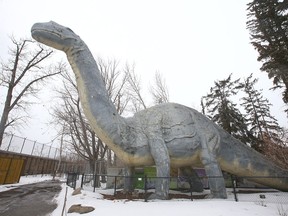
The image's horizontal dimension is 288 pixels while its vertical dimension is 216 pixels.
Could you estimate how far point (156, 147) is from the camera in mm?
7121

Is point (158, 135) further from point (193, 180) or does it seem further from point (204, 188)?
point (204, 188)

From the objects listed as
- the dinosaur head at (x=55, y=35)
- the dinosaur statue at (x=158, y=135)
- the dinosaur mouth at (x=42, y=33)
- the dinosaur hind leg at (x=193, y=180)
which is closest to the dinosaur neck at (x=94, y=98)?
the dinosaur statue at (x=158, y=135)

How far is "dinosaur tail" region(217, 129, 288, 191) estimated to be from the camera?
8.26 metres

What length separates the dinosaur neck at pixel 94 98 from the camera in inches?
270

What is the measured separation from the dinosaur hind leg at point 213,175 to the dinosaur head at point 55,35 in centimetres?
589

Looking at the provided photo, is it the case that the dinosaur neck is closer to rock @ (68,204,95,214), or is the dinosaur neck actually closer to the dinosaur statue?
the dinosaur statue

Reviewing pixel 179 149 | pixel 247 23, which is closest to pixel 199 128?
pixel 179 149

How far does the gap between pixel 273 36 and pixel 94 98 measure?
10228mm

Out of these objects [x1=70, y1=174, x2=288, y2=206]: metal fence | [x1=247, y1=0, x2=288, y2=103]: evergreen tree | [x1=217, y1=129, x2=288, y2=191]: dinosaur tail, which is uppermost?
[x1=247, y1=0, x2=288, y2=103]: evergreen tree

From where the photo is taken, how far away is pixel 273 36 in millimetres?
11406

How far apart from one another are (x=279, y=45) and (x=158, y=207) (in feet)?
32.1

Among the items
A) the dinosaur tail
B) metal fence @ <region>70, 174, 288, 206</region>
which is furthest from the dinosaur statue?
metal fence @ <region>70, 174, 288, 206</region>

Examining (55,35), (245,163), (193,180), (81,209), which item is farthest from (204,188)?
(55,35)

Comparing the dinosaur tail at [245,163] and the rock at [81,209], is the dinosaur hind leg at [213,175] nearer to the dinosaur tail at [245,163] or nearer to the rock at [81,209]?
the dinosaur tail at [245,163]
